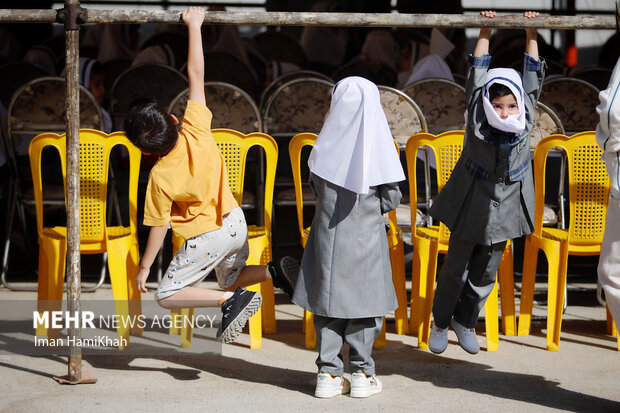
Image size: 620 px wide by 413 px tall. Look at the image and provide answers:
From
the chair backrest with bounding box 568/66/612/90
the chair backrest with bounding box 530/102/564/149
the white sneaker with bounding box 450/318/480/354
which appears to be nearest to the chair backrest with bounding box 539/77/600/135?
the chair backrest with bounding box 530/102/564/149

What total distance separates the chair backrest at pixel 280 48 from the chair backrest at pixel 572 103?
326 centimetres

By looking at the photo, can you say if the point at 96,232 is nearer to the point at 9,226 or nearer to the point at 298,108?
the point at 9,226

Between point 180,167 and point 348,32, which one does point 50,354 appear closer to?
point 180,167

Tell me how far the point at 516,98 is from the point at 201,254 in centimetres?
155

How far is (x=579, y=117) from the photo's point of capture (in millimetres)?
5516

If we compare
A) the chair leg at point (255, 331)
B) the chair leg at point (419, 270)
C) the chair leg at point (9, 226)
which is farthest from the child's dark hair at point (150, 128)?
the chair leg at point (9, 226)

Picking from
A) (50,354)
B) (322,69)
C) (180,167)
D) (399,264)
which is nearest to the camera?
(180,167)

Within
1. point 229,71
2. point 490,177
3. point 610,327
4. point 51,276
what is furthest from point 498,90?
point 229,71

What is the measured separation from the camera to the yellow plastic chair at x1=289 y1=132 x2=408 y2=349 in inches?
171

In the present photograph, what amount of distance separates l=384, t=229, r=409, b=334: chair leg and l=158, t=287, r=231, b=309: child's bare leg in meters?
1.08

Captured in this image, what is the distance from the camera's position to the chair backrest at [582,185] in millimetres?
4301

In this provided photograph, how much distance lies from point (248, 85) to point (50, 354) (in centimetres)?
294

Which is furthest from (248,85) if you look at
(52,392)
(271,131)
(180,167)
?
(52,392)

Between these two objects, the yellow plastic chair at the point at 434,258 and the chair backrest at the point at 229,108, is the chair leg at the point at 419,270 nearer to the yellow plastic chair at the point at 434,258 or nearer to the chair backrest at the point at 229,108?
the yellow plastic chair at the point at 434,258
